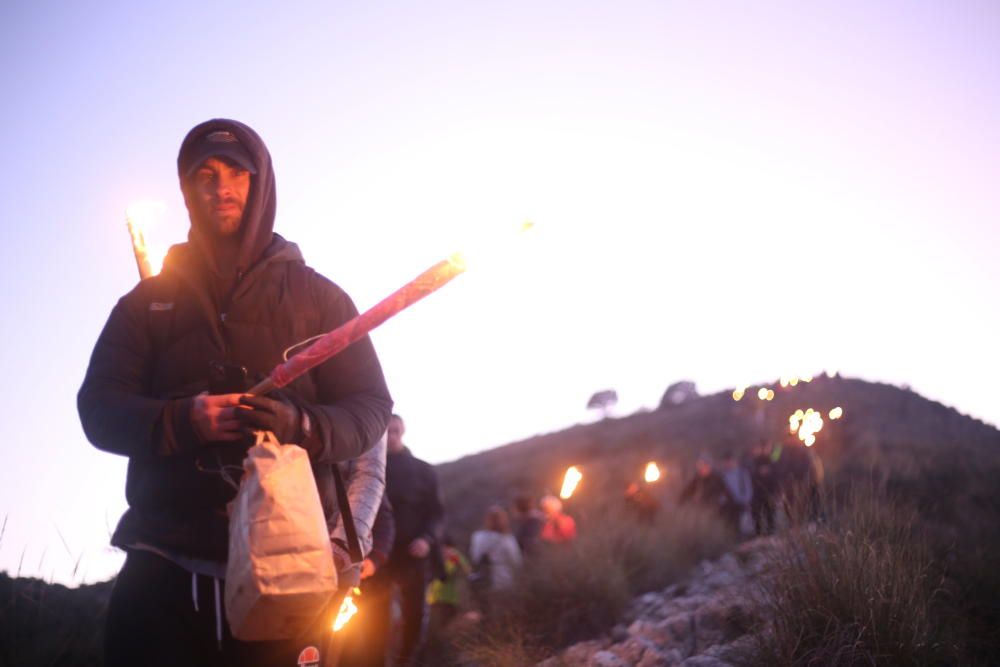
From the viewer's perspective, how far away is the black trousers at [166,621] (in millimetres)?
2361

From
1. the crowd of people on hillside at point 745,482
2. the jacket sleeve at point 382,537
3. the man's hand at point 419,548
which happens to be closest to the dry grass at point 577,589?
the man's hand at point 419,548

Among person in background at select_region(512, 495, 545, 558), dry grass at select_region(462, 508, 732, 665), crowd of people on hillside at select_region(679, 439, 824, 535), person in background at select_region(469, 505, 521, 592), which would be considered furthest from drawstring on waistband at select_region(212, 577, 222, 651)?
crowd of people on hillside at select_region(679, 439, 824, 535)

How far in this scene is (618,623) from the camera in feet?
23.3

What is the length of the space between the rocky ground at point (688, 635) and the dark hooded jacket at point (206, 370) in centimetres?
234

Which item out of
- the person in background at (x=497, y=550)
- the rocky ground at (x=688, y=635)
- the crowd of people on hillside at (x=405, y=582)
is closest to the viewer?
the rocky ground at (x=688, y=635)

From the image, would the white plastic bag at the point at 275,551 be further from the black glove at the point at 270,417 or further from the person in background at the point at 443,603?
the person in background at the point at 443,603

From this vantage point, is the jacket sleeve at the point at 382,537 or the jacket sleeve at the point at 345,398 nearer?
the jacket sleeve at the point at 345,398

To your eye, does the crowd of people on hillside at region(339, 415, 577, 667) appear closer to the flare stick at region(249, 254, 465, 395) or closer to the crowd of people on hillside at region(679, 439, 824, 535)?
the flare stick at region(249, 254, 465, 395)

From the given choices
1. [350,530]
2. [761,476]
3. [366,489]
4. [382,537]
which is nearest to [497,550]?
[382,537]

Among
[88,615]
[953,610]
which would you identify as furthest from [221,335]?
[953,610]

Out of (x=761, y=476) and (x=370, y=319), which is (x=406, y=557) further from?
(x=761, y=476)

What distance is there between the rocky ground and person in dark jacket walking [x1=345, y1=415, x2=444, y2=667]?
1215 mm

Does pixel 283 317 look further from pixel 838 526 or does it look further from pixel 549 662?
pixel 838 526

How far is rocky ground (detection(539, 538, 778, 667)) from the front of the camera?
433 centimetres
